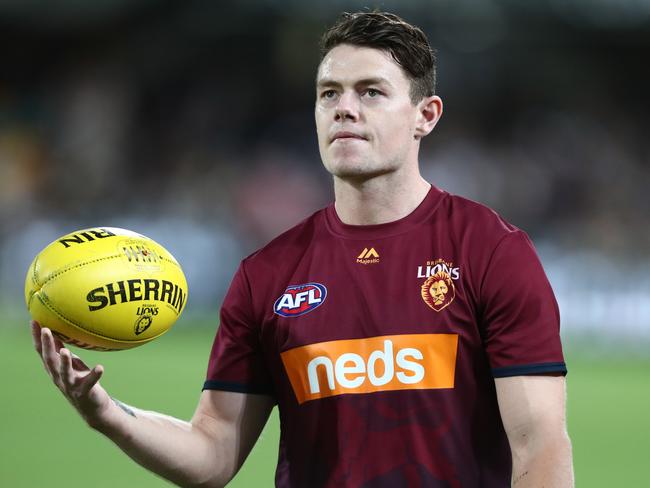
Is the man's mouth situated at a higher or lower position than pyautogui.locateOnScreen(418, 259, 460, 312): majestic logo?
higher

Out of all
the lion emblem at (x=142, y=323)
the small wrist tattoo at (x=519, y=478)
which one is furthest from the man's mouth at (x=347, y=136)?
the small wrist tattoo at (x=519, y=478)

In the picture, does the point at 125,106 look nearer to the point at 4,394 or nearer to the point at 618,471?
the point at 4,394

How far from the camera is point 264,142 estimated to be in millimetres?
21828

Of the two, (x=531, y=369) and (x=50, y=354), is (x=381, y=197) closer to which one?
(x=531, y=369)

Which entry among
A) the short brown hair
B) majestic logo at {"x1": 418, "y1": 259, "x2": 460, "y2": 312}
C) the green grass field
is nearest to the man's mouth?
the short brown hair

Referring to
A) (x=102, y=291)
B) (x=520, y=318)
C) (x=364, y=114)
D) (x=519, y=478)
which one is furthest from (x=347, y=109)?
(x=519, y=478)

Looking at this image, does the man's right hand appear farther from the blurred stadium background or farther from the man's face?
the blurred stadium background

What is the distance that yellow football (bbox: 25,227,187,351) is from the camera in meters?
3.97

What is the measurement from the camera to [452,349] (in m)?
3.87

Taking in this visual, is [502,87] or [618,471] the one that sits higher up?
[502,87]

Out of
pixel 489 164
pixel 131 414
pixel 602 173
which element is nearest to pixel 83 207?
pixel 489 164

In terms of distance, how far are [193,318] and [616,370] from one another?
257 inches

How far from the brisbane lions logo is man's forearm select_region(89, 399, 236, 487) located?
3.18ft

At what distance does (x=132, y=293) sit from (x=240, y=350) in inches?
19.0
